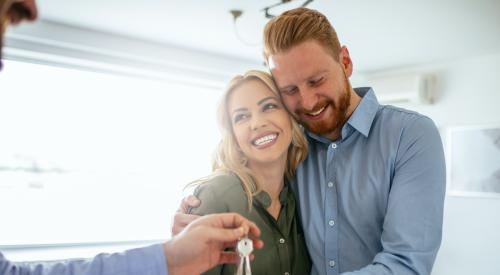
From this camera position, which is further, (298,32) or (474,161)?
(474,161)

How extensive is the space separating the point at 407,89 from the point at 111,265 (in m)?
3.53

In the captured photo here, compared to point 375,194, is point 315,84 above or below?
above

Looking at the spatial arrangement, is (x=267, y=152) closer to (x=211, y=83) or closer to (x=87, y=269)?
(x=87, y=269)

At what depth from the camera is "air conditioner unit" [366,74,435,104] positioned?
12.0 ft

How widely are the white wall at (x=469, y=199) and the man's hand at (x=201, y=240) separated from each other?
10.3ft

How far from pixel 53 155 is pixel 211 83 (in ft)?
4.88

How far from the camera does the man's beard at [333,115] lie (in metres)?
1.17

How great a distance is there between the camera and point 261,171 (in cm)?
132

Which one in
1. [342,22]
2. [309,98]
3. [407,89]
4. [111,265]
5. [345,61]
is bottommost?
[111,265]

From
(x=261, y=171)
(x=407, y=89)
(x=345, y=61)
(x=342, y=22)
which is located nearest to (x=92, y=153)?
(x=342, y=22)

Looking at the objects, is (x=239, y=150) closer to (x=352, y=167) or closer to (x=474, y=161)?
(x=352, y=167)

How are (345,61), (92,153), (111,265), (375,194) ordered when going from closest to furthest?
(111,265) < (375,194) < (345,61) < (92,153)

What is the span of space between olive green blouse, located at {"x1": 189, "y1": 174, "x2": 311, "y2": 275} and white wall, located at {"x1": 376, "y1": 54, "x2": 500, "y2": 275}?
2.74 meters

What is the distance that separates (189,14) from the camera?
2.60 metres
